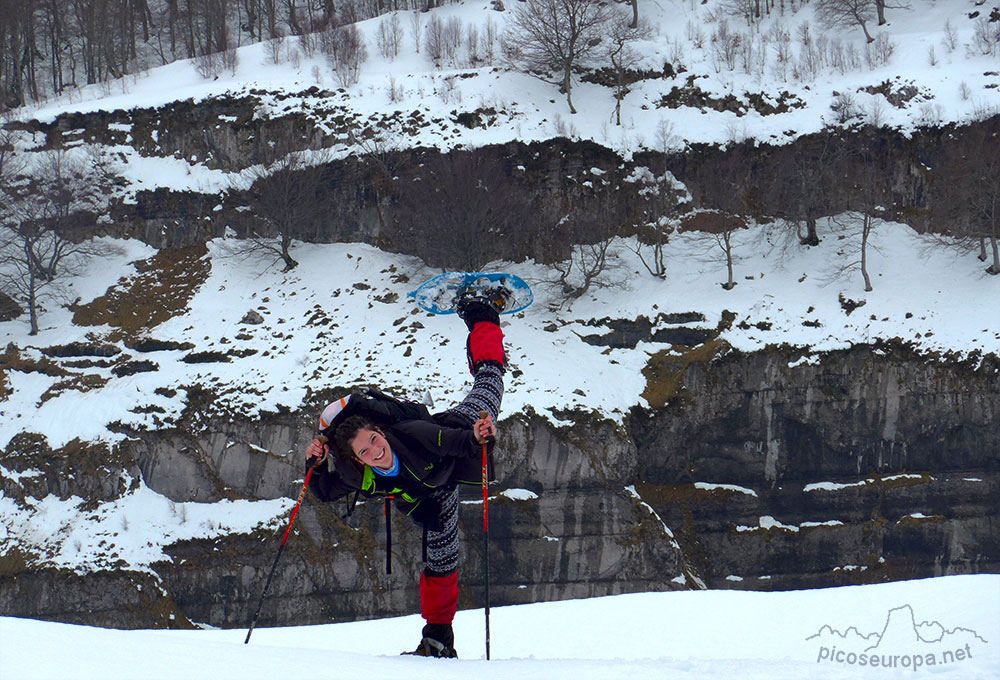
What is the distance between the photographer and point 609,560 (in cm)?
2108

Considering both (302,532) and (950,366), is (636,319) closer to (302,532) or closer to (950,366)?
(950,366)

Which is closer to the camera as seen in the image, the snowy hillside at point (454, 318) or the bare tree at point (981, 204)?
the snowy hillside at point (454, 318)

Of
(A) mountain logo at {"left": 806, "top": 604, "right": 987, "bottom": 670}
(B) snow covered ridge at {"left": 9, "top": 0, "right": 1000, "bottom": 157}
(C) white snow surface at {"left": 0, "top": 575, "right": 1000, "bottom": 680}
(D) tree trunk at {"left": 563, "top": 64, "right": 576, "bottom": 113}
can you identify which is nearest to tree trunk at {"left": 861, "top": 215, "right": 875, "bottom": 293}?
(B) snow covered ridge at {"left": 9, "top": 0, "right": 1000, "bottom": 157}

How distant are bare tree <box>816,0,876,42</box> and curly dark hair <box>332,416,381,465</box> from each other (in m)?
39.7

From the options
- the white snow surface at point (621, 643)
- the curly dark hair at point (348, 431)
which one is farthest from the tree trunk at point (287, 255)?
the curly dark hair at point (348, 431)

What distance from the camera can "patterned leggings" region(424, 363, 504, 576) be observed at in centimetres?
626

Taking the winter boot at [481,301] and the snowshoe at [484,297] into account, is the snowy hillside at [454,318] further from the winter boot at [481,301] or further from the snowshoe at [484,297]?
the winter boot at [481,301]

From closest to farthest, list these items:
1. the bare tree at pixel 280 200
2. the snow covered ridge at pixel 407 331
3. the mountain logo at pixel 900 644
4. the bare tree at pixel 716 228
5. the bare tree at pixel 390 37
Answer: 1. the mountain logo at pixel 900 644
2. the snow covered ridge at pixel 407 331
3. the bare tree at pixel 716 228
4. the bare tree at pixel 280 200
5. the bare tree at pixel 390 37

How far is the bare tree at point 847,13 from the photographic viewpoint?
37744 millimetres

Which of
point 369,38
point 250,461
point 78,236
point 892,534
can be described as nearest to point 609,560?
point 892,534

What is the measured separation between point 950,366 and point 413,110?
2230 centimetres

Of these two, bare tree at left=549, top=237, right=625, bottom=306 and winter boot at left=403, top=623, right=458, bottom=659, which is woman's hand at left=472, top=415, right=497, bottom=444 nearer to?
winter boot at left=403, top=623, right=458, bottom=659

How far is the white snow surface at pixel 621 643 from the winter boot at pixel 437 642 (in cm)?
37

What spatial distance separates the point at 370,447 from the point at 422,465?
545mm
